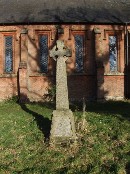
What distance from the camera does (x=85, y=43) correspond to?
2233 cm

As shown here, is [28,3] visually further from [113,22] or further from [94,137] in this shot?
[94,137]

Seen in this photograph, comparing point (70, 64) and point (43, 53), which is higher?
point (43, 53)

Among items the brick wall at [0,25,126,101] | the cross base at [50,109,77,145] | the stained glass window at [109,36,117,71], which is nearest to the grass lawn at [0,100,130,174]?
the cross base at [50,109,77,145]

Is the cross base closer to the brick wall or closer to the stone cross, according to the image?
the stone cross

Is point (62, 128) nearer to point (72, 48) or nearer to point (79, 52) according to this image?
point (72, 48)

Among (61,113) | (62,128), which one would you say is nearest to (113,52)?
(61,113)

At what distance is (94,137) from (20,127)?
325 cm

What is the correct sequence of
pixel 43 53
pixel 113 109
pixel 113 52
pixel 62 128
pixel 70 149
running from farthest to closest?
pixel 113 52
pixel 43 53
pixel 113 109
pixel 62 128
pixel 70 149

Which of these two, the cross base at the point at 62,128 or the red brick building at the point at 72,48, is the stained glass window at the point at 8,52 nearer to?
the red brick building at the point at 72,48

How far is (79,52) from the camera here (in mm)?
22516

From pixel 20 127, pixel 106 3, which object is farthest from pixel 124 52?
pixel 20 127

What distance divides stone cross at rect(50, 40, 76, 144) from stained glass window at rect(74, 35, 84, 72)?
1151 cm

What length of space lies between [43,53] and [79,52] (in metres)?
2.50

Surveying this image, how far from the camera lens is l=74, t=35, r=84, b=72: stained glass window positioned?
73.6 ft
